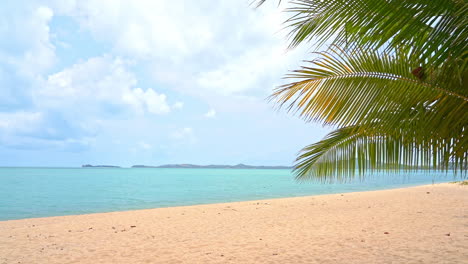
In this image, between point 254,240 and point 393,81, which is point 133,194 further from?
point 393,81

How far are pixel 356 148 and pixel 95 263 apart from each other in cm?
459

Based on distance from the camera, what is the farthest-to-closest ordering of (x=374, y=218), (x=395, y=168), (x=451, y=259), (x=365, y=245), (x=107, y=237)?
(x=374, y=218) < (x=107, y=237) < (x=365, y=245) < (x=451, y=259) < (x=395, y=168)

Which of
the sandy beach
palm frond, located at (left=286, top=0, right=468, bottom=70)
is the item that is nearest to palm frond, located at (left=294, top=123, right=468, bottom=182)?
palm frond, located at (left=286, top=0, right=468, bottom=70)

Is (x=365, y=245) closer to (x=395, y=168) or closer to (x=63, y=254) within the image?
(x=395, y=168)

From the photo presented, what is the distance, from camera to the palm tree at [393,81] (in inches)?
88.7

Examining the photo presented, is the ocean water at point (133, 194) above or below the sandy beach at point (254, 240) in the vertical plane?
below

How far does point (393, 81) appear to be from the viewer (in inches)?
113

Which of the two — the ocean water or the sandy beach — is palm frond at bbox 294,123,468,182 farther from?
the sandy beach

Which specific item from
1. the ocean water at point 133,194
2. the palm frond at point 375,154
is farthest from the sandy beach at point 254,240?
the palm frond at point 375,154

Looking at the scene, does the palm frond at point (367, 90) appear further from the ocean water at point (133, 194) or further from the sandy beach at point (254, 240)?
the sandy beach at point (254, 240)

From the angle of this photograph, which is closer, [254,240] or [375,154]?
[375,154]

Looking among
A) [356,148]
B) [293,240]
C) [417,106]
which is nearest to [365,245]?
[293,240]

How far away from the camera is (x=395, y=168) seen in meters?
3.50

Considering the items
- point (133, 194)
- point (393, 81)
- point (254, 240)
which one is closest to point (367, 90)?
point (393, 81)
